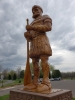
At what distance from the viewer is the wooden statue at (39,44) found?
3619mm

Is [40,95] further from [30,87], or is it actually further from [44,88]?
[30,87]

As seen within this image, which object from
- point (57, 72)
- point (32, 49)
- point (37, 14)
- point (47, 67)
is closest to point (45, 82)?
point (47, 67)

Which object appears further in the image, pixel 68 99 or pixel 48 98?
pixel 68 99

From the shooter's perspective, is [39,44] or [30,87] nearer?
[30,87]

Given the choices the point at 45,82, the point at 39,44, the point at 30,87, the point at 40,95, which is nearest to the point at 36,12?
the point at 39,44

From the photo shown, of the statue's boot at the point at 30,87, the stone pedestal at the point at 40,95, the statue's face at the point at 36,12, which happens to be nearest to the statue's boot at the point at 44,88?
the stone pedestal at the point at 40,95

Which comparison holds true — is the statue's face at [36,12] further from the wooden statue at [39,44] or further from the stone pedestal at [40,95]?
the stone pedestal at [40,95]

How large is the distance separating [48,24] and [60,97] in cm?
191

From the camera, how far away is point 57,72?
3672cm

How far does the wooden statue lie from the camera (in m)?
3.62

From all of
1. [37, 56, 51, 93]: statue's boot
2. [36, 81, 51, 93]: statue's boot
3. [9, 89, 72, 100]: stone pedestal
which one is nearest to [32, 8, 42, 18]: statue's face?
[37, 56, 51, 93]: statue's boot

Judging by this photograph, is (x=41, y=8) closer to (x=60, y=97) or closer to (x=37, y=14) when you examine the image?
(x=37, y=14)

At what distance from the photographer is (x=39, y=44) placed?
3.72m

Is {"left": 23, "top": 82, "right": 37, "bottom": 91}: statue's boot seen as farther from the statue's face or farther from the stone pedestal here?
the statue's face
